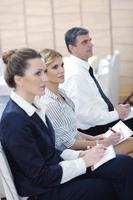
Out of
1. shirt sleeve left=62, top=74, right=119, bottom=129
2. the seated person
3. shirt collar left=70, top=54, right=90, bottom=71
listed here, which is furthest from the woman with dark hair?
shirt collar left=70, top=54, right=90, bottom=71

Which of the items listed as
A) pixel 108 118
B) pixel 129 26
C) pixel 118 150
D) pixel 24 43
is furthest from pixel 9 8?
pixel 118 150

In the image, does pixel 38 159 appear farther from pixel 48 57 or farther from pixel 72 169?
pixel 48 57

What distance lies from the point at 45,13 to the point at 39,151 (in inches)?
148

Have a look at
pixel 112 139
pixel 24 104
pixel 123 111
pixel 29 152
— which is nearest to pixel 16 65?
pixel 24 104

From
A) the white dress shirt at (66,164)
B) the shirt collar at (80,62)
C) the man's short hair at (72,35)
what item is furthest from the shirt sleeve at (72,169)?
the man's short hair at (72,35)

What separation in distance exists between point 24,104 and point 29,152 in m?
0.25

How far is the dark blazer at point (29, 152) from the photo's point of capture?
6.24ft

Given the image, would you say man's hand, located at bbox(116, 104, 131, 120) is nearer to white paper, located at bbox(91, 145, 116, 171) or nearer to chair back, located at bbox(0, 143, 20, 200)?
white paper, located at bbox(91, 145, 116, 171)

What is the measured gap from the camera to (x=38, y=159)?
1.93 metres

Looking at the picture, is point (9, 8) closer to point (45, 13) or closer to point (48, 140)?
point (45, 13)

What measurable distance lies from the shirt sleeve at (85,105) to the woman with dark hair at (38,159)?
30.2 inches

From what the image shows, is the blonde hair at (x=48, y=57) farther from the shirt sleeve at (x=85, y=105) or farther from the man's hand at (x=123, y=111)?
the man's hand at (x=123, y=111)

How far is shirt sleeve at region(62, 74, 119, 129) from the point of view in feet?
9.57

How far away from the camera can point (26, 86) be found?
2.06 m
